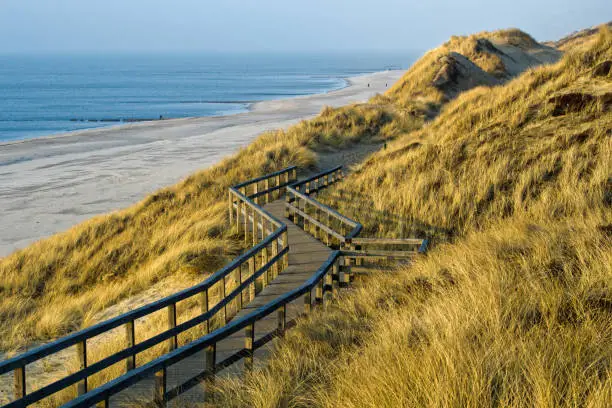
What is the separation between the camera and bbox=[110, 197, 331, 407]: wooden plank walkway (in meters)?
6.12

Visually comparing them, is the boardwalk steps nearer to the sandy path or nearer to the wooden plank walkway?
the wooden plank walkway

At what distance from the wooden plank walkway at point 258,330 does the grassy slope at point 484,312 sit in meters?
0.75

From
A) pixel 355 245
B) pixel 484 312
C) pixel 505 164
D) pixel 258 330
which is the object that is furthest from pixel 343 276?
pixel 505 164

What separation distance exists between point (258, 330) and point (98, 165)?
105 ft

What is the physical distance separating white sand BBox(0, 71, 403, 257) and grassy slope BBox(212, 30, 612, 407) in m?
16.4

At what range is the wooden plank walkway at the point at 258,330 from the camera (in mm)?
6121

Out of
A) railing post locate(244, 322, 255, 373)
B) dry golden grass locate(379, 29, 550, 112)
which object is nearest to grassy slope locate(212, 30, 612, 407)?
railing post locate(244, 322, 255, 373)

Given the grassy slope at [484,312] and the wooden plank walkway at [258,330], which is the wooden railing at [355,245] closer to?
the wooden plank walkway at [258,330]

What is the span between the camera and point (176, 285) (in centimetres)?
1378

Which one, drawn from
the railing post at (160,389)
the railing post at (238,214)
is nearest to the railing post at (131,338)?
the railing post at (160,389)

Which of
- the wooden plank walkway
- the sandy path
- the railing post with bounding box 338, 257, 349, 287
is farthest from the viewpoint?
the railing post with bounding box 338, 257, 349, 287

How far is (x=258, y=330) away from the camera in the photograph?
792 centimetres

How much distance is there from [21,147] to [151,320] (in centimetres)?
3932

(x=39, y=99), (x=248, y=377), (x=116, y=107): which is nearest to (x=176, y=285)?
(x=248, y=377)
